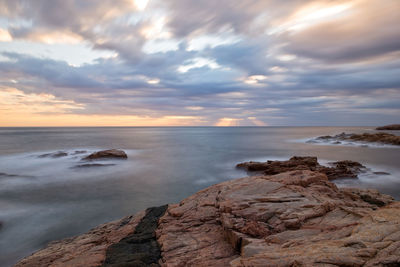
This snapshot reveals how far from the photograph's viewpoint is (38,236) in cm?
1082

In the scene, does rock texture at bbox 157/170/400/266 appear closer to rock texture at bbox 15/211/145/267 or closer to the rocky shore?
the rocky shore

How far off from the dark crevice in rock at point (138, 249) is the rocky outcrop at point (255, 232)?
26 mm

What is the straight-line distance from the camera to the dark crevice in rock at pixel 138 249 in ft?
19.1

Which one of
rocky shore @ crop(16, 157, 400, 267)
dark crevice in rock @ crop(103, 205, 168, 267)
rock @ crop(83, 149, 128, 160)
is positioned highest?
rocky shore @ crop(16, 157, 400, 267)

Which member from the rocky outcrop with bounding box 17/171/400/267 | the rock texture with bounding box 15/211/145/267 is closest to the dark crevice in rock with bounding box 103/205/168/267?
the rocky outcrop with bounding box 17/171/400/267

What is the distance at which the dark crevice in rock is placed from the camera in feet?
19.1

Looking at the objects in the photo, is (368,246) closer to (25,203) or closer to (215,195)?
(215,195)

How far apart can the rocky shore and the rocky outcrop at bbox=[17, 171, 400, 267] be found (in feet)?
0.04

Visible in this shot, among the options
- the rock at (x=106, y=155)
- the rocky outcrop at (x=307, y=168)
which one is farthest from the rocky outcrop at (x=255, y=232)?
the rock at (x=106, y=155)

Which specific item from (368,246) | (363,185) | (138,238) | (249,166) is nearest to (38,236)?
(138,238)

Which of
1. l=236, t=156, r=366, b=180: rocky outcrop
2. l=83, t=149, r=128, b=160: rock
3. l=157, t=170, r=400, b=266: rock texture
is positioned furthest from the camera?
l=83, t=149, r=128, b=160: rock

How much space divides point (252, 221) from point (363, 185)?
52.3 feet

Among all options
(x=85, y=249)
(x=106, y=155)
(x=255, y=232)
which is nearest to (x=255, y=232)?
(x=255, y=232)

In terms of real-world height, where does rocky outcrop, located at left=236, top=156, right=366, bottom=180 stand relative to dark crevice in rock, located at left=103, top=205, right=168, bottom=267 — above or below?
below
